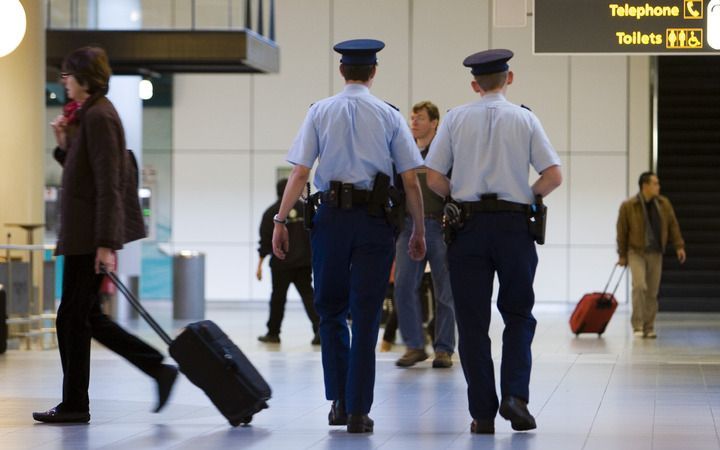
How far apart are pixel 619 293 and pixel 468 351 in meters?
13.6

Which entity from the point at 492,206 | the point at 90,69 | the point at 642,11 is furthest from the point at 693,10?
the point at 90,69

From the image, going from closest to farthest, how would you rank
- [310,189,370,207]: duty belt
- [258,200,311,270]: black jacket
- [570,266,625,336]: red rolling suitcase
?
1. [310,189,370,207]: duty belt
2. [258,200,311,270]: black jacket
3. [570,266,625,336]: red rolling suitcase

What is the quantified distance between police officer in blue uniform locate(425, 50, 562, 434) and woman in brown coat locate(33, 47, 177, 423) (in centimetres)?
158

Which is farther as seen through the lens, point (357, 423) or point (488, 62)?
point (488, 62)

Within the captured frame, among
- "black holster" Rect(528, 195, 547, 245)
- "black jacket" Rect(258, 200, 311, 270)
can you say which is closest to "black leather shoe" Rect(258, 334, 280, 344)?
"black jacket" Rect(258, 200, 311, 270)

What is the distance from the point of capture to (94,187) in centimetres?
669

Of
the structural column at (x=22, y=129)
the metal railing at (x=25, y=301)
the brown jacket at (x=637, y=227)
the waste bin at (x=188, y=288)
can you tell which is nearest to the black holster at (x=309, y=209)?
the metal railing at (x=25, y=301)

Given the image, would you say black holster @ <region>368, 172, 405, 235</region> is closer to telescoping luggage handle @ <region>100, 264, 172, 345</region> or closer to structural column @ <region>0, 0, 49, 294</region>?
telescoping luggage handle @ <region>100, 264, 172, 345</region>

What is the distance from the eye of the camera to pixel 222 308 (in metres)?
20.3

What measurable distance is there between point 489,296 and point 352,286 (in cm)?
65

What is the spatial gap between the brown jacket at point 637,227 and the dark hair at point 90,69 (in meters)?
8.58

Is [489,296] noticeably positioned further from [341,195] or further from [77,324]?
[77,324]

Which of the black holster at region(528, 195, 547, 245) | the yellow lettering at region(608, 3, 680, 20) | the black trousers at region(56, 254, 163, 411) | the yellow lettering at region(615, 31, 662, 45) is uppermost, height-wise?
the yellow lettering at region(608, 3, 680, 20)

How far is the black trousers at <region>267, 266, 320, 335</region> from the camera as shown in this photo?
13359mm
